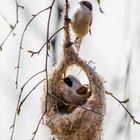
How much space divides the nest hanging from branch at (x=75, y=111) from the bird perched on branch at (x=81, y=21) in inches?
3.5

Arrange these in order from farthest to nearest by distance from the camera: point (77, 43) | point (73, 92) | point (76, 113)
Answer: point (73, 92) < point (76, 113) < point (77, 43)

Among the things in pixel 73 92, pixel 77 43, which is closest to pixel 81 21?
pixel 77 43

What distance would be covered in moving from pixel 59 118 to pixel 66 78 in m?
0.38

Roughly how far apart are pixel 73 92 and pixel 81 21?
0.65 meters

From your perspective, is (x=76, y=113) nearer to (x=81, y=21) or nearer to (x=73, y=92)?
(x=73, y=92)

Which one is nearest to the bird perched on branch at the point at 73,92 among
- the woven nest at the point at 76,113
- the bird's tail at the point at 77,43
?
the woven nest at the point at 76,113

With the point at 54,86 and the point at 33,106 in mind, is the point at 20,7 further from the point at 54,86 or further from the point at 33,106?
the point at 33,106

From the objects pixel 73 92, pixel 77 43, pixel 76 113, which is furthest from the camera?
pixel 73 92

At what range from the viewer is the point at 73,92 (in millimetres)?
4047

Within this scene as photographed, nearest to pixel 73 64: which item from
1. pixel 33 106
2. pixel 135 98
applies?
pixel 135 98

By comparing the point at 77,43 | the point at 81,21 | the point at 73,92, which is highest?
the point at 81,21

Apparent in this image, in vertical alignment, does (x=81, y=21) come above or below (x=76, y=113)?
above

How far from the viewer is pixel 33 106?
4.75 meters

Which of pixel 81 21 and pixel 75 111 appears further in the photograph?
pixel 75 111
